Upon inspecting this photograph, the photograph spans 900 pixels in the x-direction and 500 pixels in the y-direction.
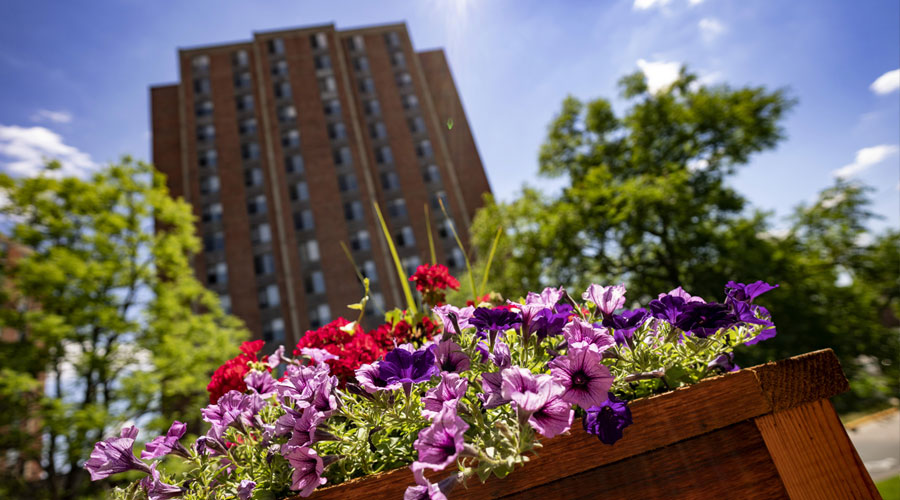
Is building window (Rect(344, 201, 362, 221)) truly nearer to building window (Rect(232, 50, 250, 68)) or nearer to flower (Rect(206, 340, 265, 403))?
building window (Rect(232, 50, 250, 68))

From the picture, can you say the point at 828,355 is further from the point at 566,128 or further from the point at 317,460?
the point at 566,128

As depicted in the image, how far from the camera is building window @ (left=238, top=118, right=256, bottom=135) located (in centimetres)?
3578

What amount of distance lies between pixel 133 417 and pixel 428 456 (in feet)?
44.4

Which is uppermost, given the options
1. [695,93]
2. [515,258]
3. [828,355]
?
[695,93]

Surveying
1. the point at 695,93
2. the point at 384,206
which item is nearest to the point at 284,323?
the point at 384,206

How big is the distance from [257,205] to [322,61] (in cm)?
1435

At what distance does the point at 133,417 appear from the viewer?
10.9 meters

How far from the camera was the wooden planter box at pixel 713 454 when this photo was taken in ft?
3.32

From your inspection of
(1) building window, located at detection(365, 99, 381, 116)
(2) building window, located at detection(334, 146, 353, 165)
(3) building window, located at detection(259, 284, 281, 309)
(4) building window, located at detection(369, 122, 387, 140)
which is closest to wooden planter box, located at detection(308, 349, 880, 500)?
(3) building window, located at detection(259, 284, 281, 309)

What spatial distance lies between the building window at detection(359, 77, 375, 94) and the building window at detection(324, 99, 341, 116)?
2880mm

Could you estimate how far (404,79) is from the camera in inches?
1526

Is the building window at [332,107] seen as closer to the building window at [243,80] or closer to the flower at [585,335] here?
the building window at [243,80]

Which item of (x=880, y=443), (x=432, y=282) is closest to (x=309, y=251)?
(x=432, y=282)

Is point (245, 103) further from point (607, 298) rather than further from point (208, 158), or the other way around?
point (607, 298)
